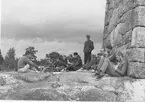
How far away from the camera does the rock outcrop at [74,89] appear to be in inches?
240

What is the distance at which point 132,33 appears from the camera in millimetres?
6582

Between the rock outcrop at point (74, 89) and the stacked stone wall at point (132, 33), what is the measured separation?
389mm

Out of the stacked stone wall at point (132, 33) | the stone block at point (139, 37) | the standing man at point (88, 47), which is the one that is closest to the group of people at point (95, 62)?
the standing man at point (88, 47)

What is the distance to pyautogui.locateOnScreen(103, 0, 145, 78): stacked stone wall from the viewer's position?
20.6 feet

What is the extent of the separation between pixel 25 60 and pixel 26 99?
1.60 m

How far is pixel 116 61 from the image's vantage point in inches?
305

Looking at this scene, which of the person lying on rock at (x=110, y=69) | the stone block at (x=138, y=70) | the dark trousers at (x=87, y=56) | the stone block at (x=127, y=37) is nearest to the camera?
the stone block at (x=138, y=70)

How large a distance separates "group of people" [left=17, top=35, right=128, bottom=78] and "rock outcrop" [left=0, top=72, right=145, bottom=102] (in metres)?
0.23

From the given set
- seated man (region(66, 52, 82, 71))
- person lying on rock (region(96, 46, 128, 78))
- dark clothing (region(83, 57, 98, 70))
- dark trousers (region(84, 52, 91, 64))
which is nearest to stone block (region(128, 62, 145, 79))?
person lying on rock (region(96, 46, 128, 78))

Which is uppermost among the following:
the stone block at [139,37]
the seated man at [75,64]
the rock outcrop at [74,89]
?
the stone block at [139,37]

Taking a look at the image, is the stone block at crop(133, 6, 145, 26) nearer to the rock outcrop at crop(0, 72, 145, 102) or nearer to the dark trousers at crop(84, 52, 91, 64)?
the rock outcrop at crop(0, 72, 145, 102)

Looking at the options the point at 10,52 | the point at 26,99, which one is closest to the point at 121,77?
the point at 26,99

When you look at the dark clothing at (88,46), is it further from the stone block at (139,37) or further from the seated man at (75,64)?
the stone block at (139,37)

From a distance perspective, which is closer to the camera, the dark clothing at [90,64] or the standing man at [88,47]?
the dark clothing at [90,64]
